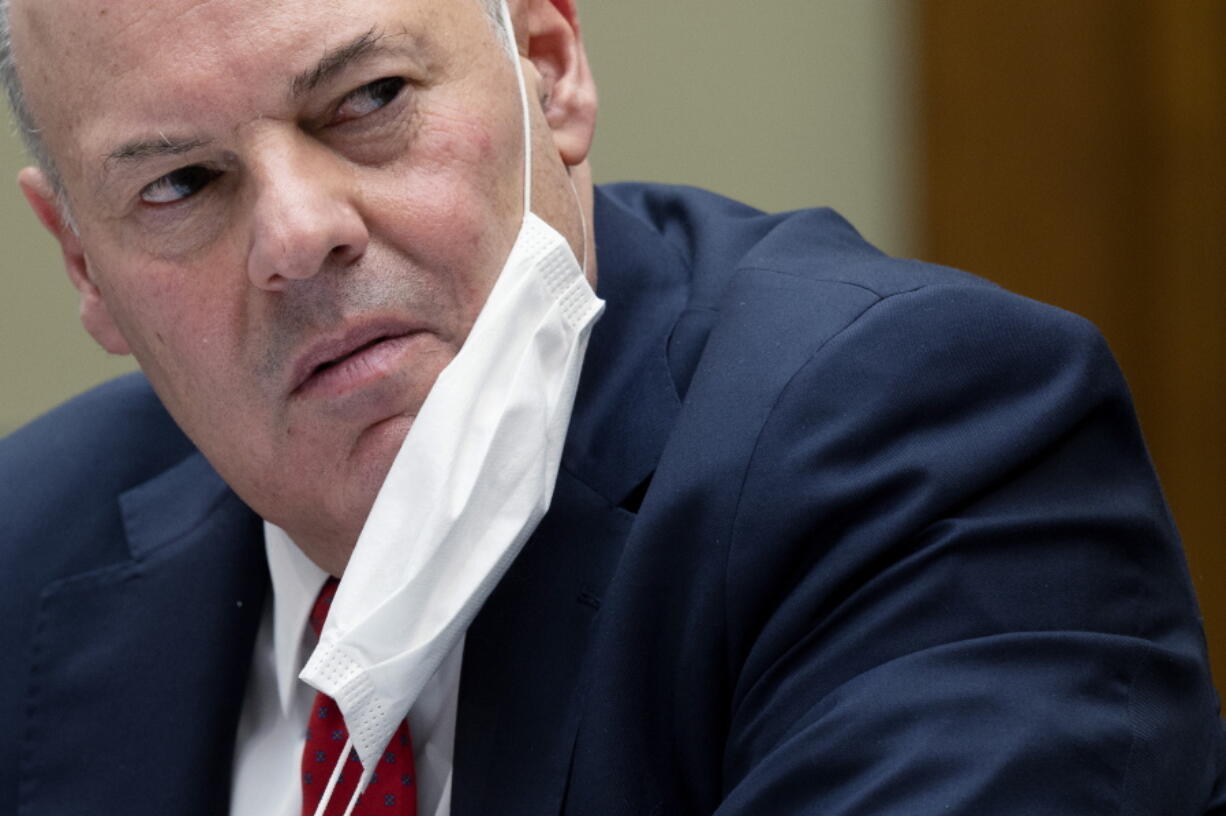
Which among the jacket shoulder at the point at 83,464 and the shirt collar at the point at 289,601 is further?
the jacket shoulder at the point at 83,464

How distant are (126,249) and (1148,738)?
2.89 feet

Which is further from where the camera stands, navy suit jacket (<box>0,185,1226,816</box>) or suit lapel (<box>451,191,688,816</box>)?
suit lapel (<box>451,191,688,816</box>)

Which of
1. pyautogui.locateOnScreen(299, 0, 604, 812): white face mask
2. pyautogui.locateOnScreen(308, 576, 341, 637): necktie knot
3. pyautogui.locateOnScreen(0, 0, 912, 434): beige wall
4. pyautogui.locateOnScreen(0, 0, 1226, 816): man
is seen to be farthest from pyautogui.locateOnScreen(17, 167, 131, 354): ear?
pyautogui.locateOnScreen(0, 0, 912, 434): beige wall

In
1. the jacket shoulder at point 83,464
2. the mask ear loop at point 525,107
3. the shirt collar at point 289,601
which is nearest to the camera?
the mask ear loop at point 525,107

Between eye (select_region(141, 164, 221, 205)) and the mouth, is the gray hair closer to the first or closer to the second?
eye (select_region(141, 164, 221, 205))

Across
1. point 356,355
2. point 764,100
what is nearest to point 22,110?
point 356,355

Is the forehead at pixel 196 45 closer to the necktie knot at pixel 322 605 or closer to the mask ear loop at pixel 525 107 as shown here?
the mask ear loop at pixel 525 107

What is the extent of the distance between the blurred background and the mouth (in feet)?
5.18

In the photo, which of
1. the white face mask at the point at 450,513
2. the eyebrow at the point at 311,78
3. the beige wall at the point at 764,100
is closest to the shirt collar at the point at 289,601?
the white face mask at the point at 450,513

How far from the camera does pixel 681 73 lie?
2.74m

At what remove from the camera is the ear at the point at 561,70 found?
1411 mm

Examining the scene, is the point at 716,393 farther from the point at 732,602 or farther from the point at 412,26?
the point at 412,26

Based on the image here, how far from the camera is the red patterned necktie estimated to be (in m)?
1.33

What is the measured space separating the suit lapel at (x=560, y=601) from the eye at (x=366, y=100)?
0.97ft
